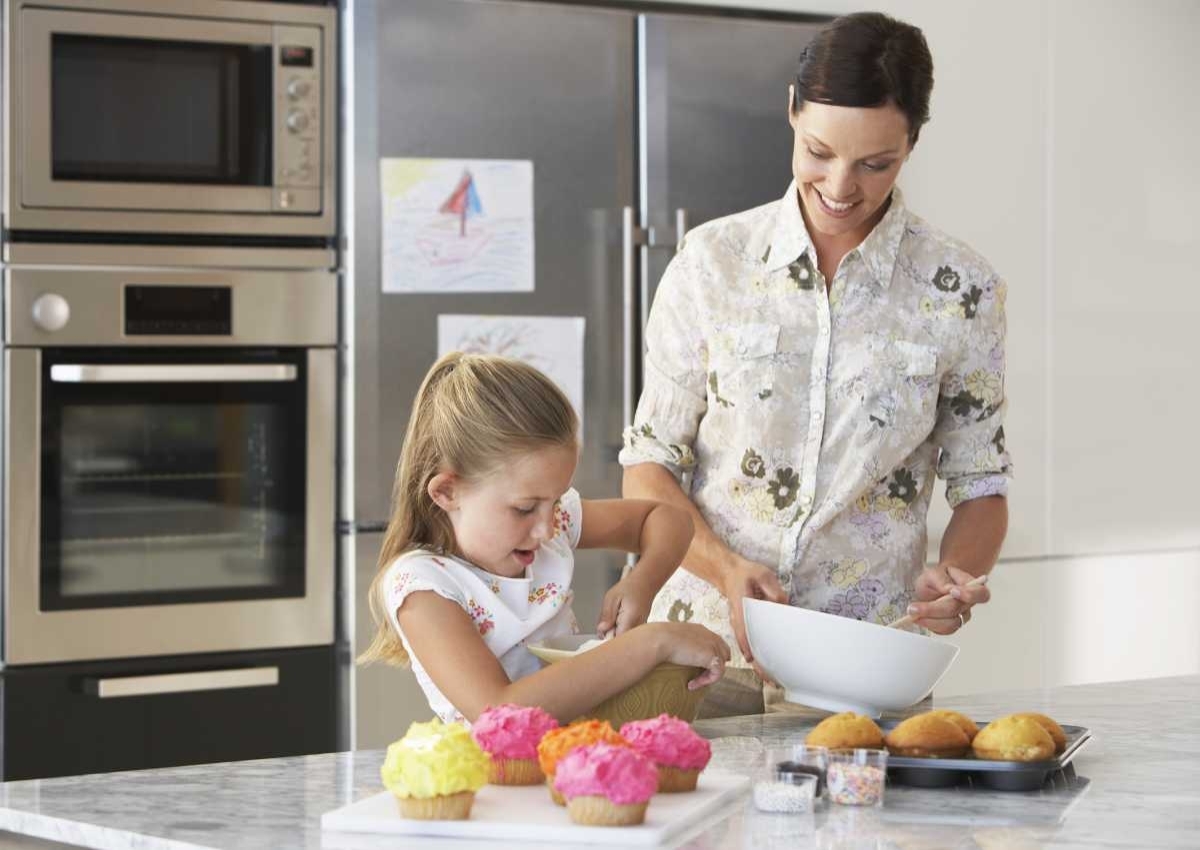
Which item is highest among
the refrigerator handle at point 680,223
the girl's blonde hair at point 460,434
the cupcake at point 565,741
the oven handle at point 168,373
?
the refrigerator handle at point 680,223

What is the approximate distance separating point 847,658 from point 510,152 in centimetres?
160

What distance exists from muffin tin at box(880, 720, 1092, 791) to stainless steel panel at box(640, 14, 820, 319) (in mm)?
1765

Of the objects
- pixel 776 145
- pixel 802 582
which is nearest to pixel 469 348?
pixel 776 145

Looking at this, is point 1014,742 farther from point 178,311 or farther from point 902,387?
point 178,311

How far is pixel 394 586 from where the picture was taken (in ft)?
5.16

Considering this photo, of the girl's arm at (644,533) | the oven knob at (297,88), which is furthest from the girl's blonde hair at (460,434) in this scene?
the oven knob at (297,88)

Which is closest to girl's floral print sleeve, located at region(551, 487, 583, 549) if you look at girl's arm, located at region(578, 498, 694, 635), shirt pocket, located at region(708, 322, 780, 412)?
girl's arm, located at region(578, 498, 694, 635)

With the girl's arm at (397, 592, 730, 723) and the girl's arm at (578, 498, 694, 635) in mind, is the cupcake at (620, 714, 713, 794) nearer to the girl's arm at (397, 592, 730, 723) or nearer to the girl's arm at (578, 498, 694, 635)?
the girl's arm at (397, 592, 730, 723)

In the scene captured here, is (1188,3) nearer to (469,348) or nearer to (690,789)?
(469,348)

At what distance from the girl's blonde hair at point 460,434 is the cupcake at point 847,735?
0.39 metres

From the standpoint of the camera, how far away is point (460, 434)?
1623 millimetres

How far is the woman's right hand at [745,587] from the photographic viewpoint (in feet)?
5.98

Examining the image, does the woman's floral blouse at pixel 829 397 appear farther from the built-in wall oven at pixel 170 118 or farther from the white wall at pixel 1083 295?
the white wall at pixel 1083 295

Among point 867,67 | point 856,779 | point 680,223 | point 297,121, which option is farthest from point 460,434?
point 680,223
